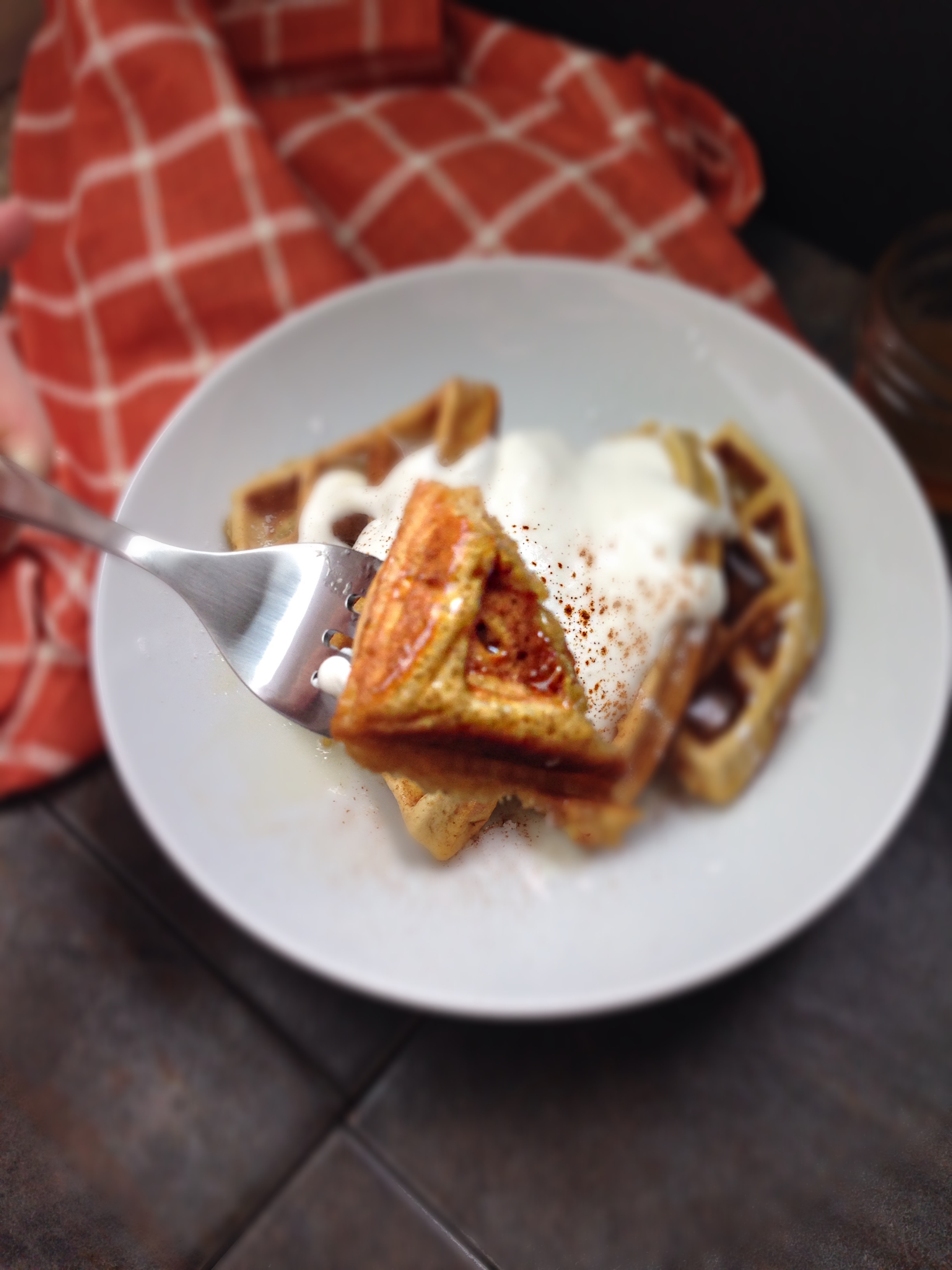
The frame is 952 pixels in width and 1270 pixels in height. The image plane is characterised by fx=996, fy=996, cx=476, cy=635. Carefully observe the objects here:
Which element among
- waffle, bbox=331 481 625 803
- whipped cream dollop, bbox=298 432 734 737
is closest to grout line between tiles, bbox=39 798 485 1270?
whipped cream dollop, bbox=298 432 734 737

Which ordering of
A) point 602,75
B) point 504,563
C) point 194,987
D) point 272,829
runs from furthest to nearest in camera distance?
1. point 602,75
2. point 194,987
3. point 272,829
4. point 504,563

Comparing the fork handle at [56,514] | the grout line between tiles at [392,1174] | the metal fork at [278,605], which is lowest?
the grout line between tiles at [392,1174]

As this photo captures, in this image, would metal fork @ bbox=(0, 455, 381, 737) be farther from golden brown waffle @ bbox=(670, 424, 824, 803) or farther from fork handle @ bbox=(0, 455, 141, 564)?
golden brown waffle @ bbox=(670, 424, 824, 803)

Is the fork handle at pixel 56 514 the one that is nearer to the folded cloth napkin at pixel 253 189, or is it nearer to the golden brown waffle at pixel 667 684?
the golden brown waffle at pixel 667 684

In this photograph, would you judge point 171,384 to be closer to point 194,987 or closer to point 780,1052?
point 194,987

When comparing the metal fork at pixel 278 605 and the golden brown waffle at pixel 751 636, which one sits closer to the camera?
the metal fork at pixel 278 605

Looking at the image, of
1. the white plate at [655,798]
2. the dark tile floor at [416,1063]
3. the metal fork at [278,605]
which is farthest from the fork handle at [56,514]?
the dark tile floor at [416,1063]

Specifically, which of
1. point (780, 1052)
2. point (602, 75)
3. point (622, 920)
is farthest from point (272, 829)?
point (602, 75)
